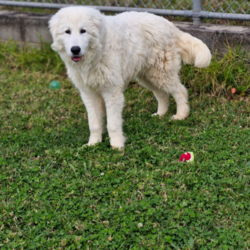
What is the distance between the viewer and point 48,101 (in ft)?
17.3

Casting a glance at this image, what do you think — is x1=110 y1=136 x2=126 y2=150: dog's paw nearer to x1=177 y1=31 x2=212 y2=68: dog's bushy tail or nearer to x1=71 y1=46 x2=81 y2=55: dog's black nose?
x1=71 y1=46 x2=81 y2=55: dog's black nose

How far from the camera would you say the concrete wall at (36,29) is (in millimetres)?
4922

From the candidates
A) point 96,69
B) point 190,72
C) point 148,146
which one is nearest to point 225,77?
point 190,72

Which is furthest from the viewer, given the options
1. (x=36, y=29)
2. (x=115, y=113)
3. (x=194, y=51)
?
(x=36, y=29)

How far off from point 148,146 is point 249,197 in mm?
1210

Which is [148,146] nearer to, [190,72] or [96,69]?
[96,69]

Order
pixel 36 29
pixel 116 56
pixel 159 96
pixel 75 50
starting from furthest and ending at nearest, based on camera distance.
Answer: pixel 36 29 < pixel 159 96 < pixel 116 56 < pixel 75 50

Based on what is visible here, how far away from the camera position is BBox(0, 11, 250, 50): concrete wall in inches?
194

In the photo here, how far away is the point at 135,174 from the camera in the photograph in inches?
132

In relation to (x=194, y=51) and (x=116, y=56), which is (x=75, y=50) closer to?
(x=116, y=56)

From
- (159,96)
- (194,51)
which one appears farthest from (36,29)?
(194,51)

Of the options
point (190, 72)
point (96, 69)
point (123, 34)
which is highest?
point (123, 34)

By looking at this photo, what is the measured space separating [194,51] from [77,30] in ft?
5.19

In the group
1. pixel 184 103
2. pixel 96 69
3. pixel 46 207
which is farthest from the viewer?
pixel 184 103
